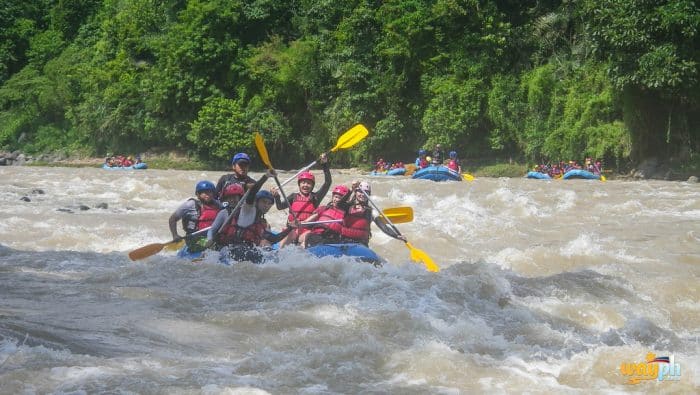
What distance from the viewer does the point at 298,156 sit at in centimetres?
2725

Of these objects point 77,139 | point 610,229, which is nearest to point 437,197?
point 610,229

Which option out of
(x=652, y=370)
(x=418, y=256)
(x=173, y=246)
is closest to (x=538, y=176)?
(x=418, y=256)

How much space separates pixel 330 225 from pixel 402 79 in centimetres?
1813

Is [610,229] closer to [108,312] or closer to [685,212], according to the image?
[685,212]

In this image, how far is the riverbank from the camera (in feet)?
63.7

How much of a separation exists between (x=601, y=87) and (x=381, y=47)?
7079 mm

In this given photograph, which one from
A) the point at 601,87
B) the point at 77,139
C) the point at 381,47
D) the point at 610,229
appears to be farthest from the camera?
the point at 77,139

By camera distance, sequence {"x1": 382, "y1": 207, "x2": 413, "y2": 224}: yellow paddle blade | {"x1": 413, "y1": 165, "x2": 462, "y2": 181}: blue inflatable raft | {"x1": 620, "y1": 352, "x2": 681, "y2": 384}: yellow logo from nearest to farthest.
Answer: {"x1": 620, "y1": 352, "x2": 681, "y2": 384}: yellow logo
{"x1": 382, "y1": 207, "x2": 413, "y2": 224}: yellow paddle blade
{"x1": 413, "y1": 165, "x2": 462, "y2": 181}: blue inflatable raft

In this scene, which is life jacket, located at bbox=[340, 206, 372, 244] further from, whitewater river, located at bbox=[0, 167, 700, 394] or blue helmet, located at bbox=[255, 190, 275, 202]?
blue helmet, located at bbox=[255, 190, 275, 202]

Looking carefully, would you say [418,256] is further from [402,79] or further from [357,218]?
[402,79]

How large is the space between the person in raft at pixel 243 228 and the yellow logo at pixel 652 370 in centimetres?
360

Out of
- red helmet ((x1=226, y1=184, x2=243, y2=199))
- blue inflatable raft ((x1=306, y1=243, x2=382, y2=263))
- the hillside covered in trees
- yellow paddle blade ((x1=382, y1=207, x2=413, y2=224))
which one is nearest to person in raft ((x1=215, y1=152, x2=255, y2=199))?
red helmet ((x1=226, y1=184, x2=243, y2=199))

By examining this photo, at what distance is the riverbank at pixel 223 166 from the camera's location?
63.7ft

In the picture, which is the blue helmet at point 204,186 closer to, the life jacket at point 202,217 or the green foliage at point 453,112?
the life jacket at point 202,217
